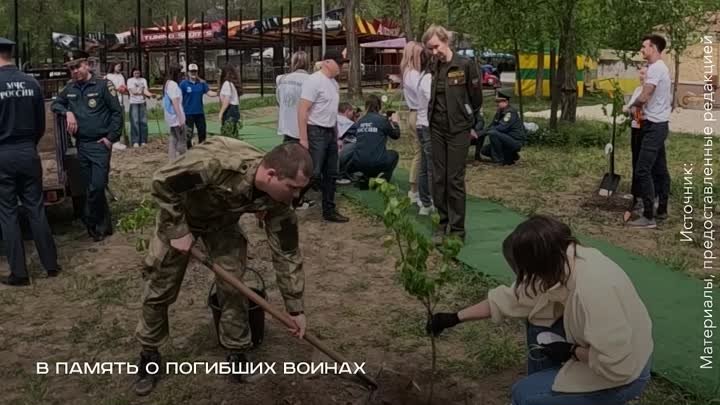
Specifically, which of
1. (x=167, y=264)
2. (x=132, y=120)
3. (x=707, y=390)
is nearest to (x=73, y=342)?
(x=167, y=264)

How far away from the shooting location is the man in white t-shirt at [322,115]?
278 inches

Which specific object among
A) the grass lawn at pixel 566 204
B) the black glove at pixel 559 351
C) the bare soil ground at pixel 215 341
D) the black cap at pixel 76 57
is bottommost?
the bare soil ground at pixel 215 341

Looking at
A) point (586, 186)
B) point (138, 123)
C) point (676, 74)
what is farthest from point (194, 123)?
point (676, 74)

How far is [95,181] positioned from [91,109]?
0.64 metres

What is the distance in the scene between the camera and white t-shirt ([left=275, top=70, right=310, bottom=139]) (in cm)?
798

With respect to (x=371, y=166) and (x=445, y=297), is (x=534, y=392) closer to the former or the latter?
(x=445, y=297)

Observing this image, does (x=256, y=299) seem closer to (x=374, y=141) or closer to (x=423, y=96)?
(x=423, y=96)

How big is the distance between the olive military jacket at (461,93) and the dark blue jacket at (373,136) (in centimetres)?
255

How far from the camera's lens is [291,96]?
815 cm

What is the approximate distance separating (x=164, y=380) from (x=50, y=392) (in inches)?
22.6

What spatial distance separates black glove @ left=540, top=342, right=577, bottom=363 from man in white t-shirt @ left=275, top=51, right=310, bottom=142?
5196mm

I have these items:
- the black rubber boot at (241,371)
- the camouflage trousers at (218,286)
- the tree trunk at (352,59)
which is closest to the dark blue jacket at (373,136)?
the camouflage trousers at (218,286)

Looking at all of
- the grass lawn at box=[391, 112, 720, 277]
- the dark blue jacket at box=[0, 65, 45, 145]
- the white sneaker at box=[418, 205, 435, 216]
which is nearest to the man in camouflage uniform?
the dark blue jacket at box=[0, 65, 45, 145]

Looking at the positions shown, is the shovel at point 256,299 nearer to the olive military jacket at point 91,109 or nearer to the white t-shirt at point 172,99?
the olive military jacket at point 91,109
